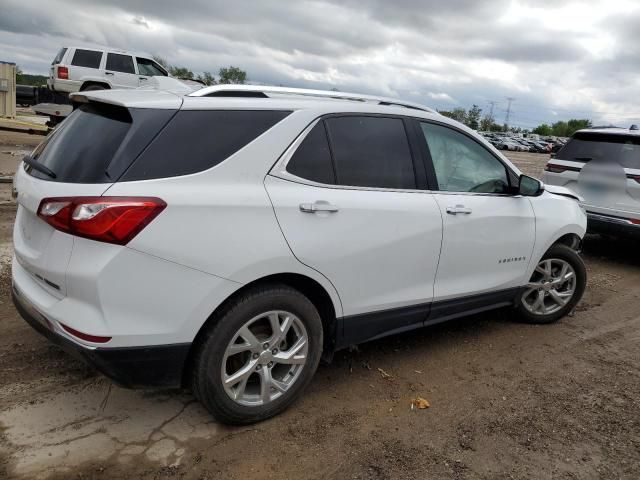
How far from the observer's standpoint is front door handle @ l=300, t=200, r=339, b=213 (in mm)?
2924

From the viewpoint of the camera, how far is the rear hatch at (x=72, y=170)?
253 cm

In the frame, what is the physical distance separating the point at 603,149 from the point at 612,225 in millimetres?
980

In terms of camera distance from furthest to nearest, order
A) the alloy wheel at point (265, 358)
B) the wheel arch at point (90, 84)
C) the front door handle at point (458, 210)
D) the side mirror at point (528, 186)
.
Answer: the wheel arch at point (90, 84)
the side mirror at point (528, 186)
the front door handle at point (458, 210)
the alloy wheel at point (265, 358)

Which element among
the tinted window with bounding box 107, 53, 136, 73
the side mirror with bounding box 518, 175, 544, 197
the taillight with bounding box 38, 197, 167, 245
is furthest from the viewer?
the tinted window with bounding box 107, 53, 136, 73

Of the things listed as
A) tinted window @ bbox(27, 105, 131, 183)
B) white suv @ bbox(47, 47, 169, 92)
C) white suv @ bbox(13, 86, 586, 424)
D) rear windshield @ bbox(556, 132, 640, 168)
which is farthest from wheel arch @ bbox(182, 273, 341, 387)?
white suv @ bbox(47, 47, 169, 92)

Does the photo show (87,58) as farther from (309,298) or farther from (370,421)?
(370,421)

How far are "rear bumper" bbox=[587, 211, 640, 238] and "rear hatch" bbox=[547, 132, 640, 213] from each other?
10cm

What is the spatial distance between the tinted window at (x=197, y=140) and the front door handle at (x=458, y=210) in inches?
53.7

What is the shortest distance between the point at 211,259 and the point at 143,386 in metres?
0.71

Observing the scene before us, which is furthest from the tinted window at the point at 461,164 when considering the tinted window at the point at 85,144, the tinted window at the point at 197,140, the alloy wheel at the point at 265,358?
the tinted window at the point at 85,144

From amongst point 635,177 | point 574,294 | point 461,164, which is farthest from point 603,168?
point 461,164

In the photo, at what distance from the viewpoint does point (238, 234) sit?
2684mm

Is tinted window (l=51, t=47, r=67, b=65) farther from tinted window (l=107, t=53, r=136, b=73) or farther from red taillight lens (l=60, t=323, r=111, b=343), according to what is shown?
red taillight lens (l=60, t=323, r=111, b=343)

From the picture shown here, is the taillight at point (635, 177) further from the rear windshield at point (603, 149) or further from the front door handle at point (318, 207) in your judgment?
the front door handle at point (318, 207)
